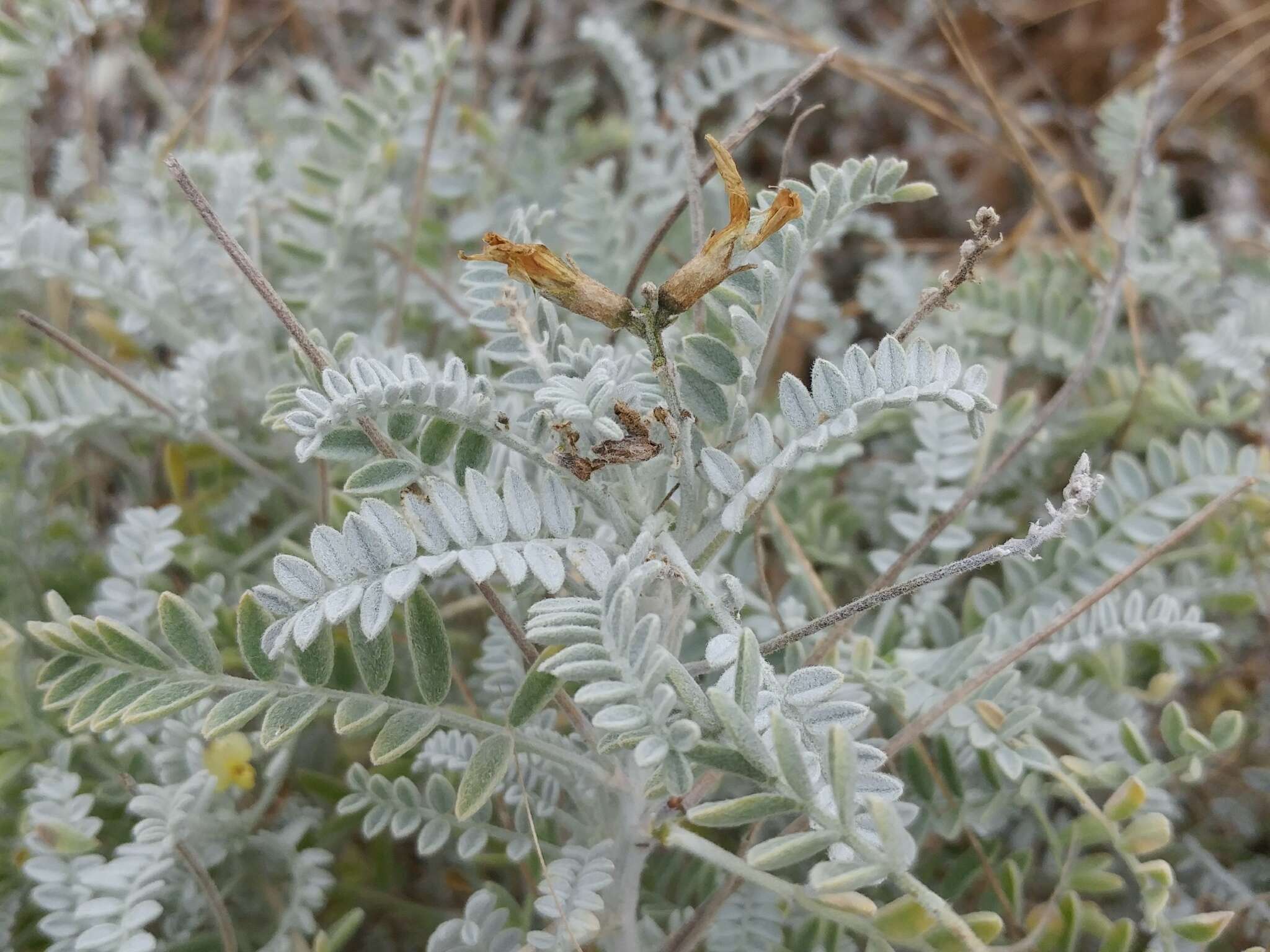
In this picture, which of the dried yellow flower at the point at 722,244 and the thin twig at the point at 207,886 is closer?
the dried yellow flower at the point at 722,244

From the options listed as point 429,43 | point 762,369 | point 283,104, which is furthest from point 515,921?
point 283,104

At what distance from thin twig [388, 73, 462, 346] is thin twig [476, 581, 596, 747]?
1.55ft

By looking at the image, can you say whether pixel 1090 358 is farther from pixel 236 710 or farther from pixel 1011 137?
pixel 236 710

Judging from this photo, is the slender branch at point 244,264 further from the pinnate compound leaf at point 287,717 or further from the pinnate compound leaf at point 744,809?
the pinnate compound leaf at point 744,809

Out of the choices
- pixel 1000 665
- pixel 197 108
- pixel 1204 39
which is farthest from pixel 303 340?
pixel 1204 39

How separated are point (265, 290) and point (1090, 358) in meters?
0.75

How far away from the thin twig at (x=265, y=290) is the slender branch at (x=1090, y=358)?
0.45 m

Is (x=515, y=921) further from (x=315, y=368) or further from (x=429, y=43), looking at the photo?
(x=429, y=43)

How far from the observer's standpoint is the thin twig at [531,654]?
2.45 feet

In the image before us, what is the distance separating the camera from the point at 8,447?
1.10 metres

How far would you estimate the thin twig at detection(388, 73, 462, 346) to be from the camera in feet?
3.78

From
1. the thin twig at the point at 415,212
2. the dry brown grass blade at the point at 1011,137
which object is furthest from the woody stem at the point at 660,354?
the dry brown grass blade at the point at 1011,137

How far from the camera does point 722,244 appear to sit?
631 millimetres

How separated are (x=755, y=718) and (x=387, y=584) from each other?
0.75 feet
